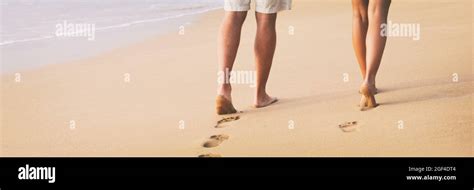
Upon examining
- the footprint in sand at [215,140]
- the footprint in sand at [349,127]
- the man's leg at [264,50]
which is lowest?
the footprint in sand at [215,140]

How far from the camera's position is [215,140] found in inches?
129

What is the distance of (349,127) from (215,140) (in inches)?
25.0

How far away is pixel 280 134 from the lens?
331 centimetres

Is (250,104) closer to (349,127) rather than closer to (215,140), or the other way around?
(215,140)

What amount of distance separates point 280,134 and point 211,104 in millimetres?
635

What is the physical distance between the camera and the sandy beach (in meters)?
3.18

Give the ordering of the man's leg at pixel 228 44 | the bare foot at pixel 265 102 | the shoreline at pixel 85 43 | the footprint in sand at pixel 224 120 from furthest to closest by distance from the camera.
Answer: the shoreline at pixel 85 43
the bare foot at pixel 265 102
the man's leg at pixel 228 44
the footprint in sand at pixel 224 120

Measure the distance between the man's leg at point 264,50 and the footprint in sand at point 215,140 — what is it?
0.48 metres

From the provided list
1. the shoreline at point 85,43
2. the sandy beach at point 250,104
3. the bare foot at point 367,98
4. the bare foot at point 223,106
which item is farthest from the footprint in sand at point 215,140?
the shoreline at point 85,43

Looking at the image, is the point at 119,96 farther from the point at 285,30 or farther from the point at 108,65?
the point at 285,30

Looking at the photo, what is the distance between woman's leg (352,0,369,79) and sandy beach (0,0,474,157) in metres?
0.21

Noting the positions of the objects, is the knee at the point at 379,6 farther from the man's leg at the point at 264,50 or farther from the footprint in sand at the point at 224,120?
the footprint in sand at the point at 224,120

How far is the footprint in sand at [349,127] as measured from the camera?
3.27 m

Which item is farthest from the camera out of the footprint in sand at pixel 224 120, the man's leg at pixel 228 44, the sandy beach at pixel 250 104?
the man's leg at pixel 228 44
